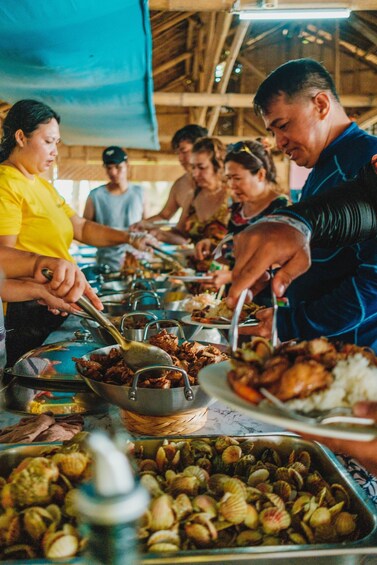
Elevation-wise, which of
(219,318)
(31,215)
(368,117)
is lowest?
(219,318)

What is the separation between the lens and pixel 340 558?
768mm

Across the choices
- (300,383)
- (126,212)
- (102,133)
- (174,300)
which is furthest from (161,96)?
(300,383)

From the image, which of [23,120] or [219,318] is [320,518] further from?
[23,120]

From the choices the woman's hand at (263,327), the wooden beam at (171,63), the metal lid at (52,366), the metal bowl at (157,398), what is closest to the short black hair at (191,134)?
the woman's hand at (263,327)

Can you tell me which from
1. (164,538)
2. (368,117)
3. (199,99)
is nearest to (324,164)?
(164,538)

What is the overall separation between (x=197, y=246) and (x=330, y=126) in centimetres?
213

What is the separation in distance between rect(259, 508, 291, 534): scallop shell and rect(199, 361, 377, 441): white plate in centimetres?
26

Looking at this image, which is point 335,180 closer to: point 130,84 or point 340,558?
point 340,558

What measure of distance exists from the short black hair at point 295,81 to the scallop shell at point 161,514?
1.36 metres

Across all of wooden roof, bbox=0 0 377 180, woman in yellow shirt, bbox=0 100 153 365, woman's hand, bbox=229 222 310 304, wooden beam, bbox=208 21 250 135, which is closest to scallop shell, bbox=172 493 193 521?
woman's hand, bbox=229 222 310 304

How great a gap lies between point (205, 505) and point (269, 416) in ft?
1.15

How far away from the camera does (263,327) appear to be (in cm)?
184

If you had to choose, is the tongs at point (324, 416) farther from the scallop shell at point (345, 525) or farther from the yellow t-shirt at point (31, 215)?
the yellow t-shirt at point (31, 215)

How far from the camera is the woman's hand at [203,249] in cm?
378
